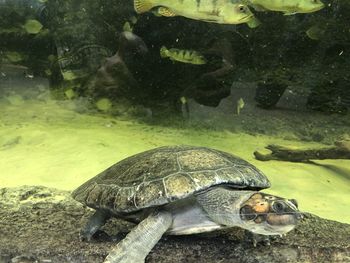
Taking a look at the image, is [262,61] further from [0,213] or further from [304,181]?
[0,213]

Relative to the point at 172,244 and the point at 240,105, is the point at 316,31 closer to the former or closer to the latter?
the point at 240,105

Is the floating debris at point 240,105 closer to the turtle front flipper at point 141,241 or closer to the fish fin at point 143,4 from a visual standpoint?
the fish fin at point 143,4

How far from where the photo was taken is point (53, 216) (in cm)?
288

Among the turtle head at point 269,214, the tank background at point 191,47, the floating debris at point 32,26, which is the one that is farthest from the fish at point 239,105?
the turtle head at point 269,214

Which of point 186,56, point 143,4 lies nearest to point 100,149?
point 143,4

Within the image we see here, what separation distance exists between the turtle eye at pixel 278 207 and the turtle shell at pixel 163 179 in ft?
1.27

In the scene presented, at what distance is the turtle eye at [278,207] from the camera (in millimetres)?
1941

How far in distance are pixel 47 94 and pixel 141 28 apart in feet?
6.97

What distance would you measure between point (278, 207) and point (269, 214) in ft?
0.17

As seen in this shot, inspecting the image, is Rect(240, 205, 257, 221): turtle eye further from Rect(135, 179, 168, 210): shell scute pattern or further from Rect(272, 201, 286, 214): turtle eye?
Rect(135, 179, 168, 210): shell scute pattern

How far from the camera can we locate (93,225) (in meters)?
2.49

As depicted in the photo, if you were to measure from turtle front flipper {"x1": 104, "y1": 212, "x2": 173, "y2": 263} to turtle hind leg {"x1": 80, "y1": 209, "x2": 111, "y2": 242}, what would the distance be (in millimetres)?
372

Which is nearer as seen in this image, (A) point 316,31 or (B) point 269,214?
(B) point 269,214

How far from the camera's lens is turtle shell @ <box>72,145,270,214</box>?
2.21m
